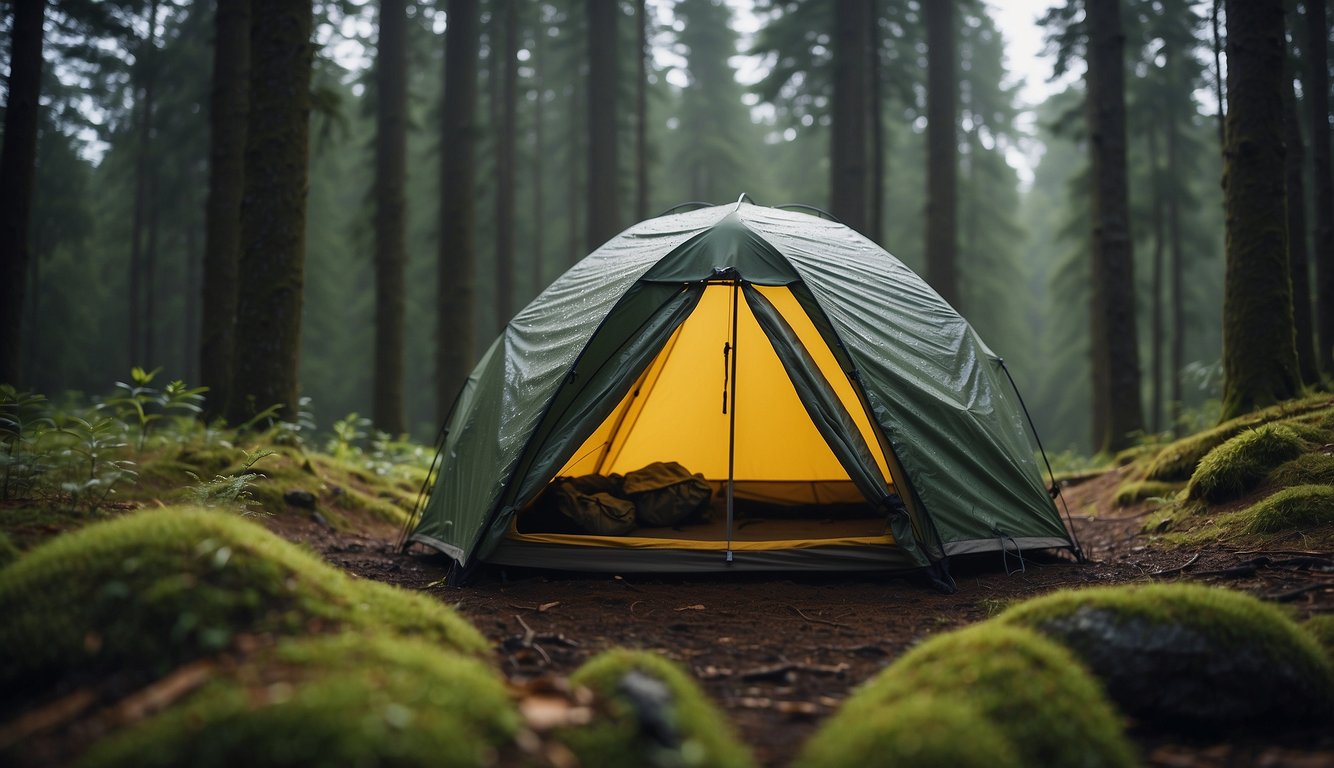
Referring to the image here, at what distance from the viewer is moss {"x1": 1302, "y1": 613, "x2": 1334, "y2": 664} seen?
123 inches

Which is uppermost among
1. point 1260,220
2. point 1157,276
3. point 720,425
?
point 1157,276

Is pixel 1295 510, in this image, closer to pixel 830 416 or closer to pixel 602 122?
pixel 830 416

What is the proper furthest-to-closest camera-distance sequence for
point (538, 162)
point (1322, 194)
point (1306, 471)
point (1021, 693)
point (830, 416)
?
1. point (538, 162)
2. point (1322, 194)
3. point (1306, 471)
4. point (830, 416)
5. point (1021, 693)

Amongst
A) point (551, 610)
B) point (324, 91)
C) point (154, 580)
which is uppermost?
point (324, 91)

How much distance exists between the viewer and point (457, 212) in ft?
37.3

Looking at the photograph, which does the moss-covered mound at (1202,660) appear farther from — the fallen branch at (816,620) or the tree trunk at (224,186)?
the tree trunk at (224,186)

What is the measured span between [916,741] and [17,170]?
8.39 m

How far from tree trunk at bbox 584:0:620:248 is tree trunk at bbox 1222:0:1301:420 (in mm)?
9695

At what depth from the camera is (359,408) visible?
85.6 ft

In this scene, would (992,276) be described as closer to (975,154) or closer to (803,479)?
(975,154)

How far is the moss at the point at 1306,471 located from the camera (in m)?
5.17

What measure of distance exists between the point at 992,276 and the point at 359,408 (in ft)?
62.0

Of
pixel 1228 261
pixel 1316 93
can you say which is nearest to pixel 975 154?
pixel 1316 93

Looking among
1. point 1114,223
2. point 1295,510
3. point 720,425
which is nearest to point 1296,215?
point 1114,223
